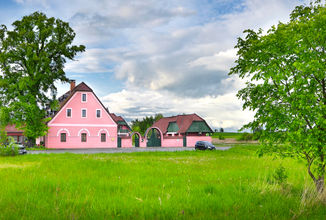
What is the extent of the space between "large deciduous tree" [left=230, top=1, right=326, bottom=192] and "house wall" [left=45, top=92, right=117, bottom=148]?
41452 millimetres

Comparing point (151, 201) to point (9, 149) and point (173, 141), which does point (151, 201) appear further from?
point (173, 141)

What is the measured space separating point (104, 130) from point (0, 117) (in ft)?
80.3

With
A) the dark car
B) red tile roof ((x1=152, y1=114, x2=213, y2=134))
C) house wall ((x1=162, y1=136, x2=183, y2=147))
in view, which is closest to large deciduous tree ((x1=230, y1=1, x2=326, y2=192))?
the dark car

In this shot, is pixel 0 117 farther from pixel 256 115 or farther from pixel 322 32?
pixel 322 32

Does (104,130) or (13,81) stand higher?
(13,81)

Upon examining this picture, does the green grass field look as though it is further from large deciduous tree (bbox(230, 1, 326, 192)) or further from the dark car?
the dark car

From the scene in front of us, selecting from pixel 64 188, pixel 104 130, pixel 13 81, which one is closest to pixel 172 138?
pixel 104 130

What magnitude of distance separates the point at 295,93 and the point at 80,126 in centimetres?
4321

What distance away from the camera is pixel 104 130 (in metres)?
48.4

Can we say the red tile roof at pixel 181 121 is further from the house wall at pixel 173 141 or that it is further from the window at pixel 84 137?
the window at pixel 84 137

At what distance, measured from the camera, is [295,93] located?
23.8 ft

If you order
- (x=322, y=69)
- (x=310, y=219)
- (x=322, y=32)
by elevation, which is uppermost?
(x=322, y=32)

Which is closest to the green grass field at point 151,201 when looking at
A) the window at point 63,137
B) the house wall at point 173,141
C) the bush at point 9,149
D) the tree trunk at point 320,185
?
the tree trunk at point 320,185

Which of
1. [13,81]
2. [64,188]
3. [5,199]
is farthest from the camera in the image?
[13,81]
